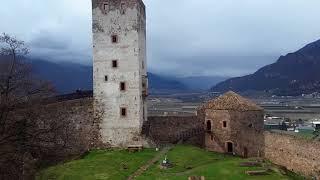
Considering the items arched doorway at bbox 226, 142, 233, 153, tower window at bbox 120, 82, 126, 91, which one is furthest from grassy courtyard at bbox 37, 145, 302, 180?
tower window at bbox 120, 82, 126, 91

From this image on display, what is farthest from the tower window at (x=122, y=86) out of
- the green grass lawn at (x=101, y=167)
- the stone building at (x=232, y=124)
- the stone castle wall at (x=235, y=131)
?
the stone castle wall at (x=235, y=131)

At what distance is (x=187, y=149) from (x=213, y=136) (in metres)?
5.26

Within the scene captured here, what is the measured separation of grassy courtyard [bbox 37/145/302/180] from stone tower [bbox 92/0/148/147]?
266 centimetres

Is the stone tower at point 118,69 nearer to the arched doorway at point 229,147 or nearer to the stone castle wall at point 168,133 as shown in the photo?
the stone castle wall at point 168,133

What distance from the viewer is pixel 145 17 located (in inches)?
2191

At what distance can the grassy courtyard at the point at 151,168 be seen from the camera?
39719 millimetres

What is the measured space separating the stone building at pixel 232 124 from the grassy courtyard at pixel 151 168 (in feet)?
8.13

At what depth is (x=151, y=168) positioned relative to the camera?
4281cm

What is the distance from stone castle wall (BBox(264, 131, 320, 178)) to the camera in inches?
1639

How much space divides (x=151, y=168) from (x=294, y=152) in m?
11.1

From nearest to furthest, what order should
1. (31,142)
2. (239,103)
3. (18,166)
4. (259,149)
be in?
(18,166), (31,142), (259,149), (239,103)

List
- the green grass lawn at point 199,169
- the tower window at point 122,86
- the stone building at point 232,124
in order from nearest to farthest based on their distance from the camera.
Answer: the green grass lawn at point 199,169 → the tower window at point 122,86 → the stone building at point 232,124

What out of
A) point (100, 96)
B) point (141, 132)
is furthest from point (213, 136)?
point (100, 96)

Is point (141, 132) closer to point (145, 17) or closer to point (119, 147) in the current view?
point (119, 147)
